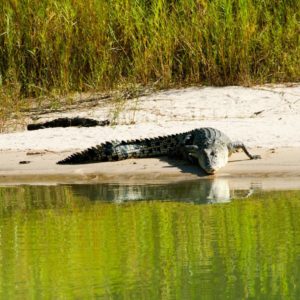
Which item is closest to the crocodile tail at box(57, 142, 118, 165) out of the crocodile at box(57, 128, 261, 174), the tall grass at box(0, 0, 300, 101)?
the crocodile at box(57, 128, 261, 174)

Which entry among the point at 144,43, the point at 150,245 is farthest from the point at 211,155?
the point at 144,43

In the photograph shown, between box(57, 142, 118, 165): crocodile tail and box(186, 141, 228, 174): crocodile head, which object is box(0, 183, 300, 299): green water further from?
box(57, 142, 118, 165): crocodile tail

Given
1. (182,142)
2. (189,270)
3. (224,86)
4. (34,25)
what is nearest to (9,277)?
(189,270)

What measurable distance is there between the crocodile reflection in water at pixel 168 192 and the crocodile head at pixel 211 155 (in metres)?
0.23

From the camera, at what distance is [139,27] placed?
12.1 metres

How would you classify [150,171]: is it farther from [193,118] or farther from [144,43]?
[144,43]

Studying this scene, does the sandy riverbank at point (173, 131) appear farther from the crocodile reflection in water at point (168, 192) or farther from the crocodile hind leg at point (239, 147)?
the crocodile reflection in water at point (168, 192)

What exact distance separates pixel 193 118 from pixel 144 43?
1.65m

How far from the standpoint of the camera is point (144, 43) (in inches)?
470

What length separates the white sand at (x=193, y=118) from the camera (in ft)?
31.0

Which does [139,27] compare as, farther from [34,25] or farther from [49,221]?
[49,221]

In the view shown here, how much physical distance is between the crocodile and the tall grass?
258cm

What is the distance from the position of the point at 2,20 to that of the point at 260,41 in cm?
302

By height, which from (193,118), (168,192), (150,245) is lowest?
(150,245)
